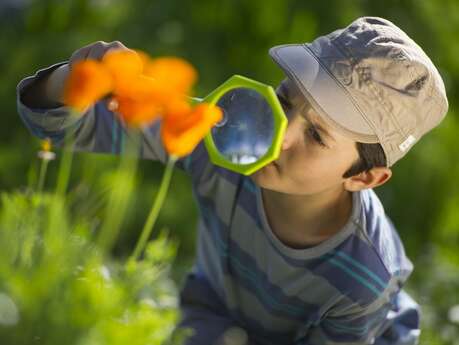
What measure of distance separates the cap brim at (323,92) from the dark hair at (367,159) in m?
0.09

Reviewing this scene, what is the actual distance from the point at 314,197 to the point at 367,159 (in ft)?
0.60

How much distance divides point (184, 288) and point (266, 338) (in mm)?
271

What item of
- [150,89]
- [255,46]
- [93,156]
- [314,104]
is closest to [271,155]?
[314,104]

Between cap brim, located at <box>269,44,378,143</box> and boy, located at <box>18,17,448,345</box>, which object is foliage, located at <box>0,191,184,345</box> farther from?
cap brim, located at <box>269,44,378,143</box>

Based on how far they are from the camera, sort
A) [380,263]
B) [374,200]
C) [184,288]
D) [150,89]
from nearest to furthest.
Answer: [150,89], [380,263], [374,200], [184,288]

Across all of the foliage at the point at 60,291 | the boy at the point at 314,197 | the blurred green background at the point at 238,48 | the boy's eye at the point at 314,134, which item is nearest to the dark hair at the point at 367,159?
the boy at the point at 314,197

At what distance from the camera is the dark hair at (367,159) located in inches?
78.5

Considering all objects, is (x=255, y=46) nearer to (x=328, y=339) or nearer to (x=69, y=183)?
(x=69, y=183)

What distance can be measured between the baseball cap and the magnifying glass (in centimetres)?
17

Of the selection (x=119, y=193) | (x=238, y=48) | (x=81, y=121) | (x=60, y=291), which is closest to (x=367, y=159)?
(x=81, y=121)

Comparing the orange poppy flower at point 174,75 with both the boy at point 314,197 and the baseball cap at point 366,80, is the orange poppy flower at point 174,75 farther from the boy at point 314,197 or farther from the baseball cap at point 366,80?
the baseball cap at point 366,80

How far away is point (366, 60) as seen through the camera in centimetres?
185

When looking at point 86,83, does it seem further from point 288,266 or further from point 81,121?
point 288,266

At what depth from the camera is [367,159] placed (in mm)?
2031
